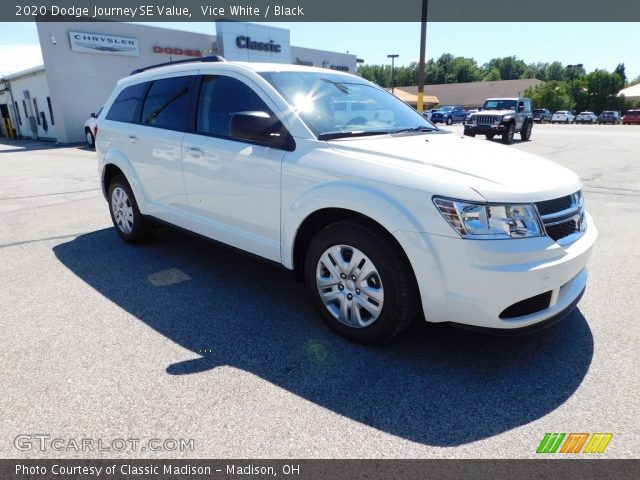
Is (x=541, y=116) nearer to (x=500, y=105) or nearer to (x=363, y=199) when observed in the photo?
(x=500, y=105)

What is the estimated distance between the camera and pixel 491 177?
253 cm

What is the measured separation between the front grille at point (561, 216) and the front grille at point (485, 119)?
18.4 m

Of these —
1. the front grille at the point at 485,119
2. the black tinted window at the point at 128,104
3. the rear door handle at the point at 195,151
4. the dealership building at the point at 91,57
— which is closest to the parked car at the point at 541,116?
the front grille at the point at 485,119

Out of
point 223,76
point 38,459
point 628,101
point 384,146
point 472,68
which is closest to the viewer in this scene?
point 38,459

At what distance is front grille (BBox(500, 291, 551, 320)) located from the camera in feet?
8.15

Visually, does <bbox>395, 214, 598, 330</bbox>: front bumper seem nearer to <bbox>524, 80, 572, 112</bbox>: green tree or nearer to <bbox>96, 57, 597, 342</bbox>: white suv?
<bbox>96, 57, 597, 342</bbox>: white suv

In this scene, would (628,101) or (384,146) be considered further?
(628,101)

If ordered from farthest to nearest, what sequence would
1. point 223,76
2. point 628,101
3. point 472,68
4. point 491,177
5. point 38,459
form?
point 472,68 < point 628,101 < point 223,76 < point 491,177 < point 38,459

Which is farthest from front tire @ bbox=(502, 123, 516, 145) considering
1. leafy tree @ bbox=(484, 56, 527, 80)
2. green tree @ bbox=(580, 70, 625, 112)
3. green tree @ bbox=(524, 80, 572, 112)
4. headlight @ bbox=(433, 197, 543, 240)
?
leafy tree @ bbox=(484, 56, 527, 80)

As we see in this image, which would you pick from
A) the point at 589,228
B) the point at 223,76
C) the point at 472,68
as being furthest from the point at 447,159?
the point at 472,68

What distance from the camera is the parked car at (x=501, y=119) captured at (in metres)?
19.4

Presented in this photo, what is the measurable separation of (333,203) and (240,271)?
1.83 m

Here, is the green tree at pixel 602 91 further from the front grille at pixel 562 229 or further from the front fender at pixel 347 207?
the front fender at pixel 347 207

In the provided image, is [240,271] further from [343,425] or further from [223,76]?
[343,425]
